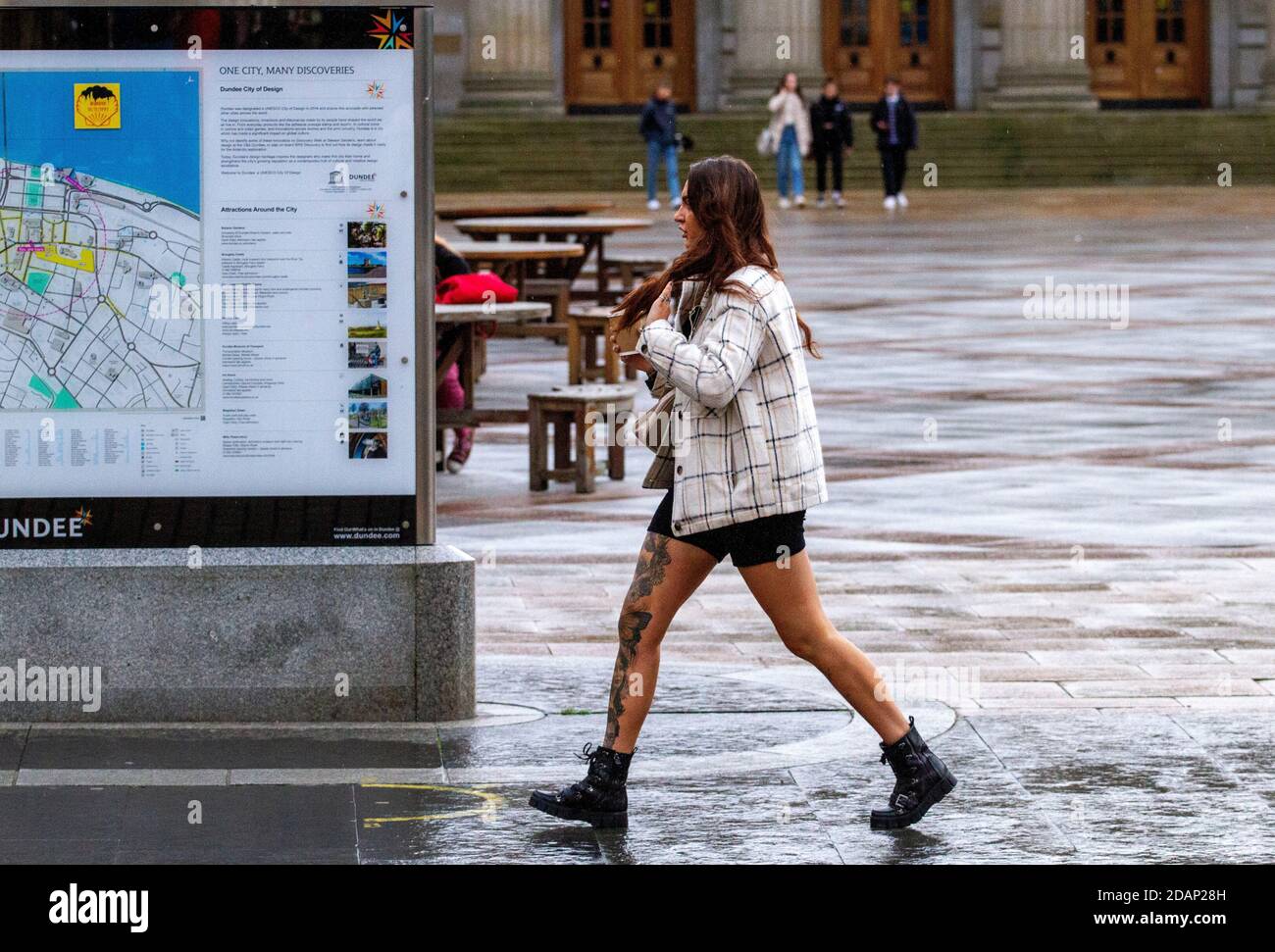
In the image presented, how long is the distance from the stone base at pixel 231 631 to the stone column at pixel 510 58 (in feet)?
124

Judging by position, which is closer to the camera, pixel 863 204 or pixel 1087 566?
pixel 1087 566

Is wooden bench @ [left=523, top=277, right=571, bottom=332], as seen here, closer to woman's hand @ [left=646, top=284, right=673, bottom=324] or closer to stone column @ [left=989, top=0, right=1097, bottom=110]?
woman's hand @ [left=646, top=284, right=673, bottom=324]

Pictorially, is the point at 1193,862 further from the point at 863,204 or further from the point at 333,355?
the point at 863,204

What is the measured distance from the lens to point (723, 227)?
5.98m

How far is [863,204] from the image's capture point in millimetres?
38344

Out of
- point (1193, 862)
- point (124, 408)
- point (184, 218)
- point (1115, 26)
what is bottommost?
point (1193, 862)

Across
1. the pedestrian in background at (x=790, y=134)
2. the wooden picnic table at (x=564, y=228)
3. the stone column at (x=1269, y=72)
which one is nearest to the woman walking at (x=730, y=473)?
the wooden picnic table at (x=564, y=228)

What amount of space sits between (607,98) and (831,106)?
A: 10682mm

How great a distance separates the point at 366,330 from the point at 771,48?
3916 centimetres

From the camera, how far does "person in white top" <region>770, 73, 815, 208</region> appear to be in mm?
36312

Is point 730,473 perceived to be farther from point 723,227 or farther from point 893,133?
point 893,133

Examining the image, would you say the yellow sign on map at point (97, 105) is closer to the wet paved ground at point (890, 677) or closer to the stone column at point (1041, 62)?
the wet paved ground at point (890, 677)
